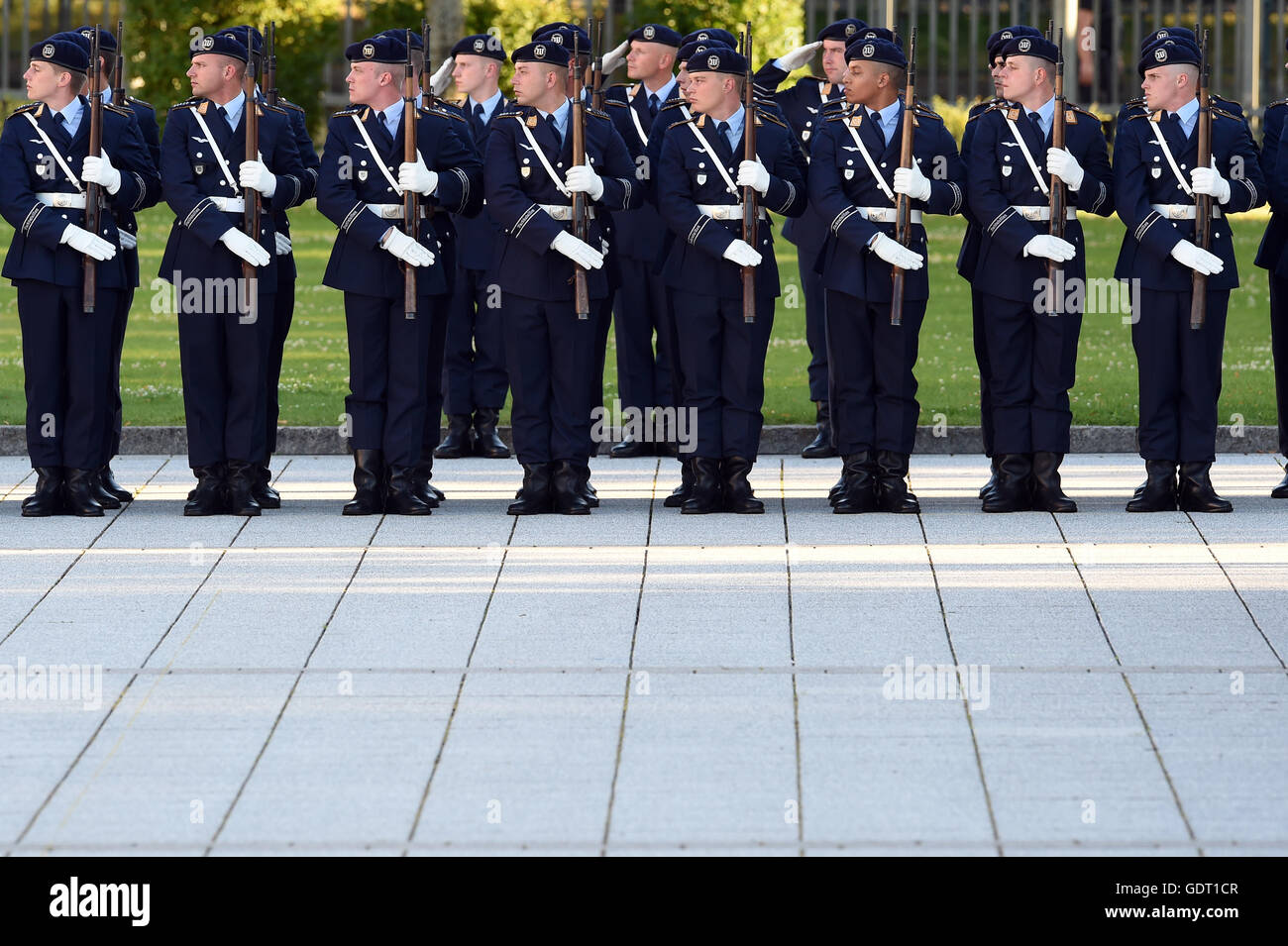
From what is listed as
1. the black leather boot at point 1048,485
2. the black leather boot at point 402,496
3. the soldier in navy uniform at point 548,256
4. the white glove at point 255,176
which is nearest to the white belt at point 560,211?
the soldier in navy uniform at point 548,256

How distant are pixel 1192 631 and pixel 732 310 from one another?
3049mm

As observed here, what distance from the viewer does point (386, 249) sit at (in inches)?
393

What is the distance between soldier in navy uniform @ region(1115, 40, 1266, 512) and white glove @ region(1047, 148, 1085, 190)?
0.98 feet

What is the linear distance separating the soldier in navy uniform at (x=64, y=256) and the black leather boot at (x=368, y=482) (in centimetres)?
114

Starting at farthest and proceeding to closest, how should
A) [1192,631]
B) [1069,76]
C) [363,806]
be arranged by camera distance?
[1069,76] → [1192,631] → [363,806]

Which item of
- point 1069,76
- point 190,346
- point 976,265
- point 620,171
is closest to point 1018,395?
point 976,265

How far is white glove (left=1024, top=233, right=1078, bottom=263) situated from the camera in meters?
9.89

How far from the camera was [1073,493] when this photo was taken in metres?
10.7

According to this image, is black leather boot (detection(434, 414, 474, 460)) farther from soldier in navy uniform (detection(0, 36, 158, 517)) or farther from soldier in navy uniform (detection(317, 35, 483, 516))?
soldier in navy uniform (detection(0, 36, 158, 517))

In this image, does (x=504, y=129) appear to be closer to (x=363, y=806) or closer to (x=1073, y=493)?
(x=1073, y=493)

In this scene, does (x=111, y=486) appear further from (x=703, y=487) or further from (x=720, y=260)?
(x=720, y=260)

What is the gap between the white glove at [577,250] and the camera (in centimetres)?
990

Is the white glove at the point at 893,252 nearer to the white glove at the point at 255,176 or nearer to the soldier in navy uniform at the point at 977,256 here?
the soldier in navy uniform at the point at 977,256


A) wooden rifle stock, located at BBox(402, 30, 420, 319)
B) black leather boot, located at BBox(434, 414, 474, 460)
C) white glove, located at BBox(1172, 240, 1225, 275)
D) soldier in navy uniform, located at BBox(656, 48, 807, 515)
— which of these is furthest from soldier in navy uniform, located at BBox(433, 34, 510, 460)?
white glove, located at BBox(1172, 240, 1225, 275)
